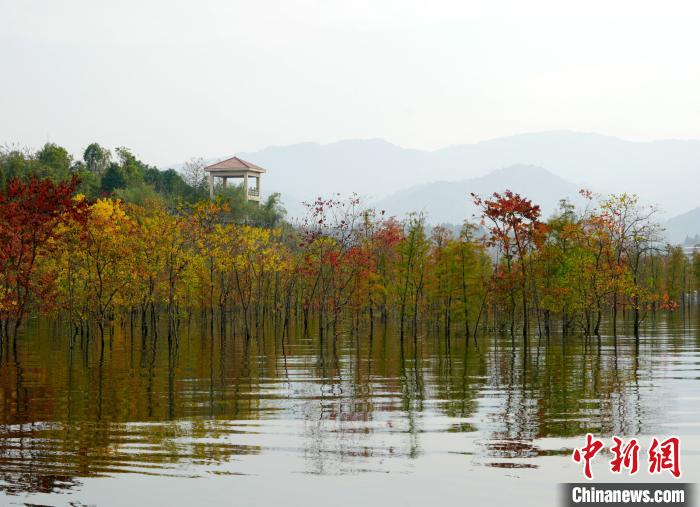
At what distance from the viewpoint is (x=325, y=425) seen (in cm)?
2014

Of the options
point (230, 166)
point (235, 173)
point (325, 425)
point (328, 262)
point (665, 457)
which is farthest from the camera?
point (230, 166)

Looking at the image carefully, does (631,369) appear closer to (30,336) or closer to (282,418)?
(282,418)

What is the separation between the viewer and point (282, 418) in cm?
2127

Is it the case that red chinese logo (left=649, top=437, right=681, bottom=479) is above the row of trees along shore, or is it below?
below

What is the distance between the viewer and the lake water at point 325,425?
1455cm

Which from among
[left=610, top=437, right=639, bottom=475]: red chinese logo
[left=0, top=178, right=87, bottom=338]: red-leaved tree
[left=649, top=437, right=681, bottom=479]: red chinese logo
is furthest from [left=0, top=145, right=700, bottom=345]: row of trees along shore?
[left=649, top=437, right=681, bottom=479]: red chinese logo

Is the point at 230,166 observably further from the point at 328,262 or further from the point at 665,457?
the point at 665,457

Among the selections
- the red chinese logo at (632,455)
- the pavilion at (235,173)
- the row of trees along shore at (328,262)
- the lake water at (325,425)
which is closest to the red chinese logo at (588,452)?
the red chinese logo at (632,455)

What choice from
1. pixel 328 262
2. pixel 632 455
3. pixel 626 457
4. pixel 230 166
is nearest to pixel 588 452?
pixel 626 457

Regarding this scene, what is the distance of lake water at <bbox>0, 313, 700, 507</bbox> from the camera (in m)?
14.5

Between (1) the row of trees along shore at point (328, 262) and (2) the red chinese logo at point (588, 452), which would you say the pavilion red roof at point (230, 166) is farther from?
(2) the red chinese logo at point (588, 452)

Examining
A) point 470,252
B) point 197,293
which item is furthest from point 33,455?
point 197,293

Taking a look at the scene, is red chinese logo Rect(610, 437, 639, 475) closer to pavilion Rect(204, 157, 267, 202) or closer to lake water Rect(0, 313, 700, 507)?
lake water Rect(0, 313, 700, 507)

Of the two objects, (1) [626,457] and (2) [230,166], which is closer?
(1) [626,457]
